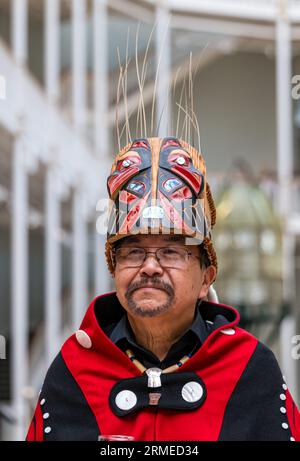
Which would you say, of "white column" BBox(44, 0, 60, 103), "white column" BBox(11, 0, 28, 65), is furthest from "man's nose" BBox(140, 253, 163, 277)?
"white column" BBox(44, 0, 60, 103)

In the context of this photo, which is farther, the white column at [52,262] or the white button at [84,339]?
the white column at [52,262]

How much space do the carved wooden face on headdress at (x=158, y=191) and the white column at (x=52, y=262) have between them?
1181cm

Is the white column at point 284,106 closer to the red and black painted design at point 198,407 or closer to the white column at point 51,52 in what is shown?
the white column at point 51,52

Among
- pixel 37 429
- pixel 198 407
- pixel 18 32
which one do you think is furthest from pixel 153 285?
pixel 18 32

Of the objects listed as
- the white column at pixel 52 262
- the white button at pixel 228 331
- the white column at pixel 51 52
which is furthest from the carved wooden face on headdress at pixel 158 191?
the white column at pixel 51 52

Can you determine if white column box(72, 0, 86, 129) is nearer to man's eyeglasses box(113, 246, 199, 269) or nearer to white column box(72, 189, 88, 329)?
white column box(72, 189, 88, 329)

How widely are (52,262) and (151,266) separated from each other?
41.1 ft

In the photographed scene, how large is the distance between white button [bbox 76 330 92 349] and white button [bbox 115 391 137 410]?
0.21 metres

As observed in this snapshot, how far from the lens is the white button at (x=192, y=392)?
2.94 metres

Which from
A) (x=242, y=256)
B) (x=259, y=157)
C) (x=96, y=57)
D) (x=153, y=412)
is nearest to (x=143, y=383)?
(x=153, y=412)

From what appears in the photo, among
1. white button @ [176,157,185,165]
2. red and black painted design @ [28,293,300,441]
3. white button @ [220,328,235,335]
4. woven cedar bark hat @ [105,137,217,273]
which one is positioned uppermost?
white button @ [176,157,185,165]

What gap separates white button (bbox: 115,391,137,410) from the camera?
2951 millimetres

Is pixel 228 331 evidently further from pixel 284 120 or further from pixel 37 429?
pixel 284 120
